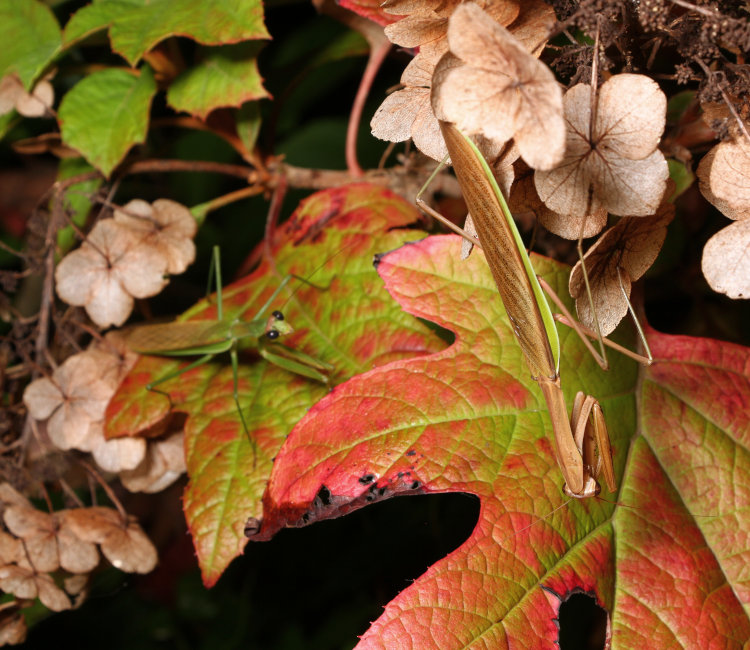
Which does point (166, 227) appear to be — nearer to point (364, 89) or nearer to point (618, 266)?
point (364, 89)

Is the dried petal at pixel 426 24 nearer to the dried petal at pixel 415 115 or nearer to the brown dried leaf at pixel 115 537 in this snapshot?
the dried petal at pixel 415 115

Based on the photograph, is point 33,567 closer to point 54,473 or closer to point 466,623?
point 54,473

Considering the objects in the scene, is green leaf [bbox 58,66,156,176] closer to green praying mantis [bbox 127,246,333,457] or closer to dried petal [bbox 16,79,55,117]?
dried petal [bbox 16,79,55,117]

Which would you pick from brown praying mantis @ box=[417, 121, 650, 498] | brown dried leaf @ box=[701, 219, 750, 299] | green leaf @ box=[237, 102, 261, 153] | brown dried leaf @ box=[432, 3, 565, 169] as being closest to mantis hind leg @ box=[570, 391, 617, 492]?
brown praying mantis @ box=[417, 121, 650, 498]

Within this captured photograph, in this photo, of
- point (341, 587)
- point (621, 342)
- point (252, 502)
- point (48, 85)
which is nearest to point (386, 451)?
point (252, 502)

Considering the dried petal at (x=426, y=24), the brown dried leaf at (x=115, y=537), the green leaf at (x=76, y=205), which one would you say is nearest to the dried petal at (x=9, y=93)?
the green leaf at (x=76, y=205)

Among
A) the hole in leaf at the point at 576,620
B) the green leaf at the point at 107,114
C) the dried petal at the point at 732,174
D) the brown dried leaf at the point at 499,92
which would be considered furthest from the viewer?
the hole in leaf at the point at 576,620
